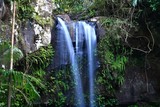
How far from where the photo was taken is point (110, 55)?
771 cm

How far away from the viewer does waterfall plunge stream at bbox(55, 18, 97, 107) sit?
7.45m

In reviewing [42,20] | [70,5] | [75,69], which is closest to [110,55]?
[75,69]

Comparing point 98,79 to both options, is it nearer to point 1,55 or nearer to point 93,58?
point 93,58

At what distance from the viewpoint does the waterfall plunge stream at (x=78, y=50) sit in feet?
24.4

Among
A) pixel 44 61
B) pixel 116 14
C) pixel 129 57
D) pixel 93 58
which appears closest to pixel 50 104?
pixel 44 61

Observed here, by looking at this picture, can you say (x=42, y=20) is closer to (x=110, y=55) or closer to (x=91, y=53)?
(x=91, y=53)

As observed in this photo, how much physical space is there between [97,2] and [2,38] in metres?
3.26

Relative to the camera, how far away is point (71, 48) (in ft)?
24.6

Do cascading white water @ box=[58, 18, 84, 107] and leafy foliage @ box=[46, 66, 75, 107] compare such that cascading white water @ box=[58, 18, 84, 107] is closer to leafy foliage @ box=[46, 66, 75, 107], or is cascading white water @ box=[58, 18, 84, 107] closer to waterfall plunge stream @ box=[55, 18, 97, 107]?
waterfall plunge stream @ box=[55, 18, 97, 107]

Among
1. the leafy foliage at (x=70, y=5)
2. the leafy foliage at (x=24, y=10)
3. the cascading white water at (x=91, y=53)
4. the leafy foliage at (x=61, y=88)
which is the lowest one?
the leafy foliage at (x=61, y=88)

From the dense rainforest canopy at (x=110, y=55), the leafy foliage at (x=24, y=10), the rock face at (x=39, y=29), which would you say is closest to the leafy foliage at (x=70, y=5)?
the dense rainforest canopy at (x=110, y=55)

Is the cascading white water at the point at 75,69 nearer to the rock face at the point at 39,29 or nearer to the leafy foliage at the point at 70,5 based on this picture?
the rock face at the point at 39,29

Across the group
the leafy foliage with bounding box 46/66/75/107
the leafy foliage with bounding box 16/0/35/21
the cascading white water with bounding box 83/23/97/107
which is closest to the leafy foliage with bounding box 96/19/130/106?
the cascading white water with bounding box 83/23/97/107

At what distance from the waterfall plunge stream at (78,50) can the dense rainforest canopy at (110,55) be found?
13 centimetres
